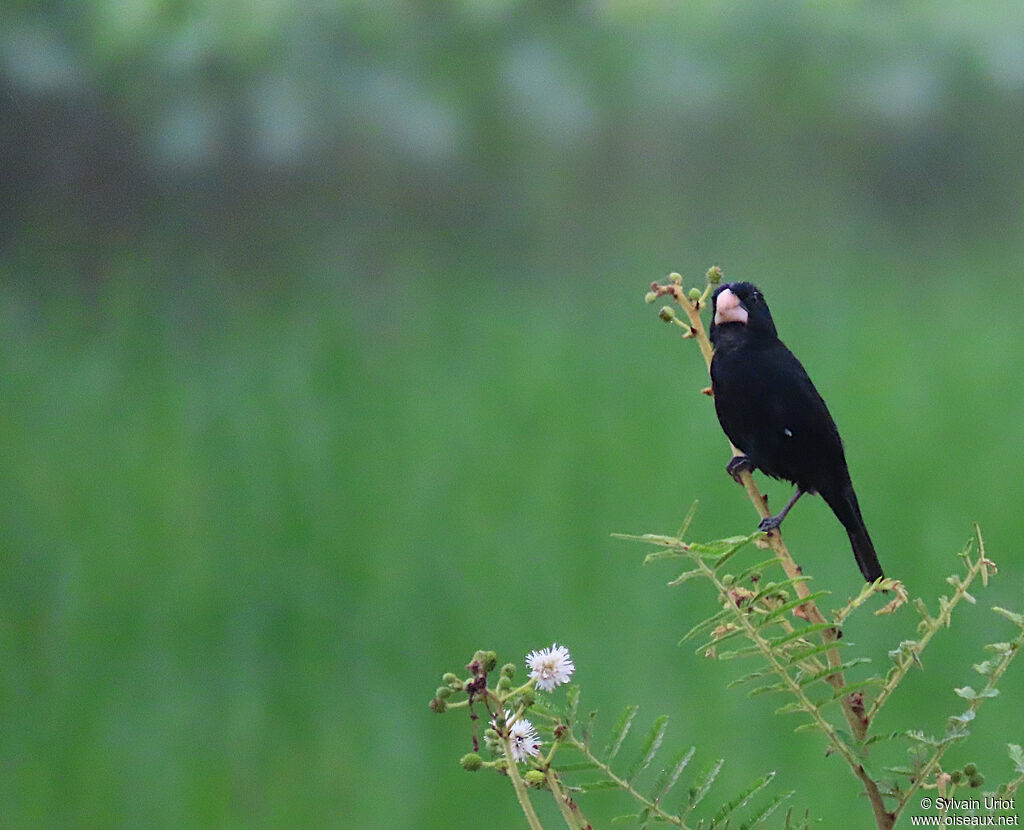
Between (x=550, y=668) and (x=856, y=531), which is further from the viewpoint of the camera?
(x=856, y=531)

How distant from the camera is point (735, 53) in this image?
170 cm

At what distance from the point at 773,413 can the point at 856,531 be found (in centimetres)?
12

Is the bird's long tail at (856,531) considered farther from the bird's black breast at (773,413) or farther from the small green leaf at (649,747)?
the small green leaf at (649,747)

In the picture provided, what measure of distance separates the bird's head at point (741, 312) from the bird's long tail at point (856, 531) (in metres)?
0.15

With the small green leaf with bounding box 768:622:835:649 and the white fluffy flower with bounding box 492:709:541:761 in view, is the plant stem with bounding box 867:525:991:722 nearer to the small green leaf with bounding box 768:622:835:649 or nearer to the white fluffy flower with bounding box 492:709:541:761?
the small green leaf with bounding box 768:622:835:649

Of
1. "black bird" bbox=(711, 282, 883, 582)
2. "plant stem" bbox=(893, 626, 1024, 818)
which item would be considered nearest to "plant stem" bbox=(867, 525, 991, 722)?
"plant stem" bbox=(893, 626, 1024, 818)

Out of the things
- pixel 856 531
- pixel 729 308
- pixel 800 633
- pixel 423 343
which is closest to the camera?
pixel 800 633

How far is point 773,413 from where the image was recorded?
A: 2.75 ft

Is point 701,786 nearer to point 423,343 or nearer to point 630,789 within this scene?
point 630,789

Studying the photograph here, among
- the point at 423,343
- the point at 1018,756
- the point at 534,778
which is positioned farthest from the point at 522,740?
the point at 423,343

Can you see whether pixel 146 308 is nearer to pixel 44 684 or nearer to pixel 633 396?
pixel 44 684

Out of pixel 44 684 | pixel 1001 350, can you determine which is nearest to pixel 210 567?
pixel 44 684

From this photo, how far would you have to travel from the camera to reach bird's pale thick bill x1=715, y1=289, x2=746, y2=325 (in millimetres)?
857

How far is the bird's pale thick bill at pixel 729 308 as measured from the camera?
857 millimetres
